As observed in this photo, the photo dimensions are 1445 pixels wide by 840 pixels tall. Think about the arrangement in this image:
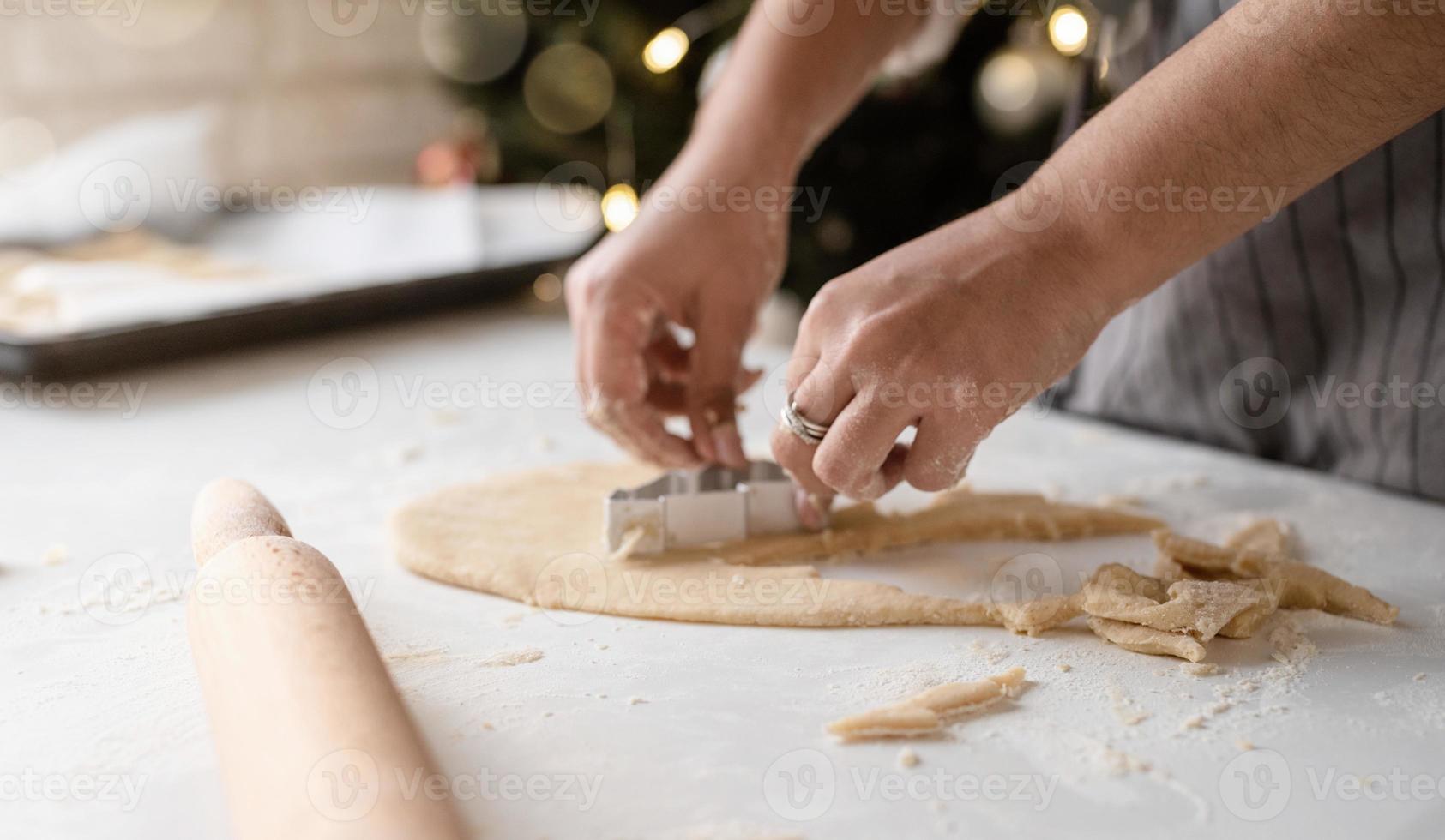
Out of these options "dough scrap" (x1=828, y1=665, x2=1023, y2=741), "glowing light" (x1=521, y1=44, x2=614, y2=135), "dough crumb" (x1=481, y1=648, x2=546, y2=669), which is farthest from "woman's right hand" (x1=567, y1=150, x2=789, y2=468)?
"glowing light" (x1=521, y1=44, x2=614, y2=135)

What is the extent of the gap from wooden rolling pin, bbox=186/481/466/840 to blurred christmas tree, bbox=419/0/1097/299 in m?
1.61

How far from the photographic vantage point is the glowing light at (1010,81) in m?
2.35

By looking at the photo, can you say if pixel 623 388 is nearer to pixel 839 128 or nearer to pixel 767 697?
pixel 767 697

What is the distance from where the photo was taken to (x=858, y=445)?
0.93 m

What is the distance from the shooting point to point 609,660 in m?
0.90

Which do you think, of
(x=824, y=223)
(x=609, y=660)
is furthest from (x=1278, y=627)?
(x=824, y=223)

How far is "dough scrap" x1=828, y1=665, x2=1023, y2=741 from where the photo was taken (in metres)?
0.77

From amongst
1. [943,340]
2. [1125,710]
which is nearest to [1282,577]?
[1125,710]

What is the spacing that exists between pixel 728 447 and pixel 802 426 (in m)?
0.27

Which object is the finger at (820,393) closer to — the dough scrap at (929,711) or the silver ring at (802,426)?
the silver ring at (802,426)

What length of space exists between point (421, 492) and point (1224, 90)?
3.04ft

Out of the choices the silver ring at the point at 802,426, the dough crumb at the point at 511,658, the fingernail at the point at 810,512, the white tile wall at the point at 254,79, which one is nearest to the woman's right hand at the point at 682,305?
the fingernail at the point at 810,512

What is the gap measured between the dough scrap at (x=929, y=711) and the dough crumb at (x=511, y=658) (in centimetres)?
26

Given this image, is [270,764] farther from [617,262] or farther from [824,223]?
[824,223]
